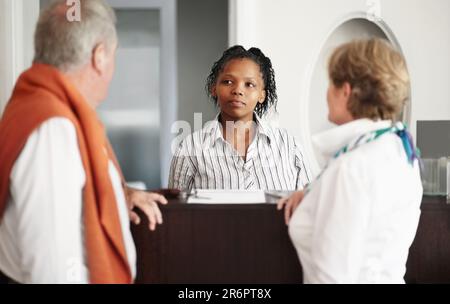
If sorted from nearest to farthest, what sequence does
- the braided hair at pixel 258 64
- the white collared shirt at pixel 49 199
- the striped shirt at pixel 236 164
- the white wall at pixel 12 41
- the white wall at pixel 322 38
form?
the white collared shirt at pixel 49 199
the striped shirt at pixel 236 164
the braided hair at pixel 258 64
the white wall at pixel 12 41
the white wall at pixel 322 38

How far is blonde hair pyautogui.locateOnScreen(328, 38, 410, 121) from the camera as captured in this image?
105 cm

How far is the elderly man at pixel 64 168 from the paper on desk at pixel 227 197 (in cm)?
20

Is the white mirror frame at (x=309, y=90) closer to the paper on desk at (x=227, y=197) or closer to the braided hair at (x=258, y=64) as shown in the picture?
the braided hair at (x=258, y=64)

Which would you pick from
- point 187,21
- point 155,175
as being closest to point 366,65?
point 187,21

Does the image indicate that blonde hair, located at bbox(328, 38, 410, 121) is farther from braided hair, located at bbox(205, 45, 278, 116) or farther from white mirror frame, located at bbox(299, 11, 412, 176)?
white mirror frame, located at bbox(299, 11, 412, 176)

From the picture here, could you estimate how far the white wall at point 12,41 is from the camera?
2205 millimetres

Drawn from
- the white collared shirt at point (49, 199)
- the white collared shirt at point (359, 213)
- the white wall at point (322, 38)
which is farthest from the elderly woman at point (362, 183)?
the white wall at point (322, 38)

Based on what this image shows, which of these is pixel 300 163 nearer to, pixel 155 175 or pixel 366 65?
pixel 366 65

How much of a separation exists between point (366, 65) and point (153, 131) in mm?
2151

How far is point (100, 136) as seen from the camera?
1021 mm
